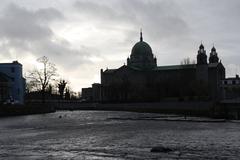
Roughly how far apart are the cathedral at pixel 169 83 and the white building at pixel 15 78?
3672 cm

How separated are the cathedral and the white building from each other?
36723 mm

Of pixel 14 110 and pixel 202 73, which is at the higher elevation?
pixel 202 73

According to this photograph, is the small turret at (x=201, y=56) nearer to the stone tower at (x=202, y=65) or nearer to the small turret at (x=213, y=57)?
the stone tower at (x=202, y=65)

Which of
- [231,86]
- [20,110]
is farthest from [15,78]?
[231,86]

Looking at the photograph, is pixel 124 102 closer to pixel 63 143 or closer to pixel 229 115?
pixel 229 115

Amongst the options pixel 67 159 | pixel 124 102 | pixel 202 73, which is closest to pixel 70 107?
pixel 124 102

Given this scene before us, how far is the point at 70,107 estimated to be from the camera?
151 meters

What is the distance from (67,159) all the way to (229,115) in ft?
193

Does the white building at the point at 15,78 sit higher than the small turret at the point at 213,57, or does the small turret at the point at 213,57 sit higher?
the small turret at the point at 213,57

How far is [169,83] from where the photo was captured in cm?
15600

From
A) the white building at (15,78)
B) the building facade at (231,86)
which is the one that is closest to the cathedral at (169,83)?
the building facade at (231,86)

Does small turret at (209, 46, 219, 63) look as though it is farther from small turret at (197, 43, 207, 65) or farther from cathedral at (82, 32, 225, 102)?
small turret at (197, 43, 207, 65)

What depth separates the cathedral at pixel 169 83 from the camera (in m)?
141

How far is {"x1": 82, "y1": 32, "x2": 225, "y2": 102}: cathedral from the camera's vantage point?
14080 cm
